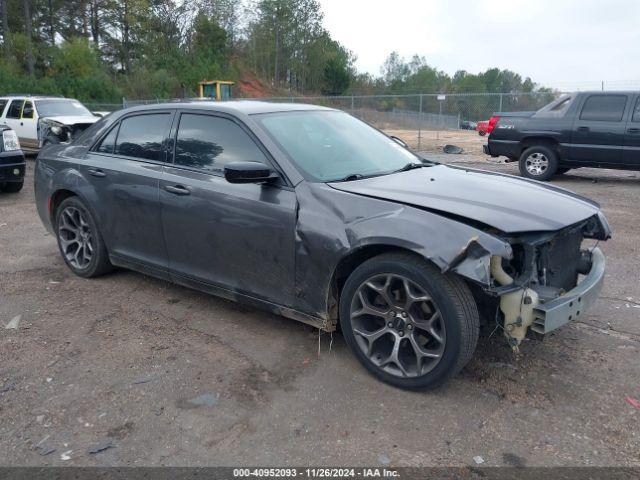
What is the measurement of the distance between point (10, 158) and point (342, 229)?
794cm

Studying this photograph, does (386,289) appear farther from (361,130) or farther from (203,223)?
(361,130)

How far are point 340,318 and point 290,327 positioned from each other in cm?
77

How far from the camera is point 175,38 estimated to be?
54812 millimetres

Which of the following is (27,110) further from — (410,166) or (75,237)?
(410,166)

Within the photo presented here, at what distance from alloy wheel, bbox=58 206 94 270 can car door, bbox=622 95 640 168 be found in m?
9.42

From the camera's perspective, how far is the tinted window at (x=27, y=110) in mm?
14357

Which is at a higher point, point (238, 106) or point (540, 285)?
point (238, 106)

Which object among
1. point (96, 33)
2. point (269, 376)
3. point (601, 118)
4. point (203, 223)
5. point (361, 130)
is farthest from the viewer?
point (96, 33)

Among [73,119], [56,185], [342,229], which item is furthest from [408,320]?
[73,119]

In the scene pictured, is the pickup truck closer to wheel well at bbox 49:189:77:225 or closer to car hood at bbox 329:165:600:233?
car hood at bbox 329:165:600:233


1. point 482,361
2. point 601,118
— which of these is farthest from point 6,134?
point 601,118

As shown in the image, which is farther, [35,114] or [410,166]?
[35,114]

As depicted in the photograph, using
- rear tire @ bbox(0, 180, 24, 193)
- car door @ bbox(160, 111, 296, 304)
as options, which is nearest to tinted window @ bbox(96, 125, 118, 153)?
car door @ bbox(160, 111, 296, 304)

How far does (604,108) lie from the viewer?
10688 mm
